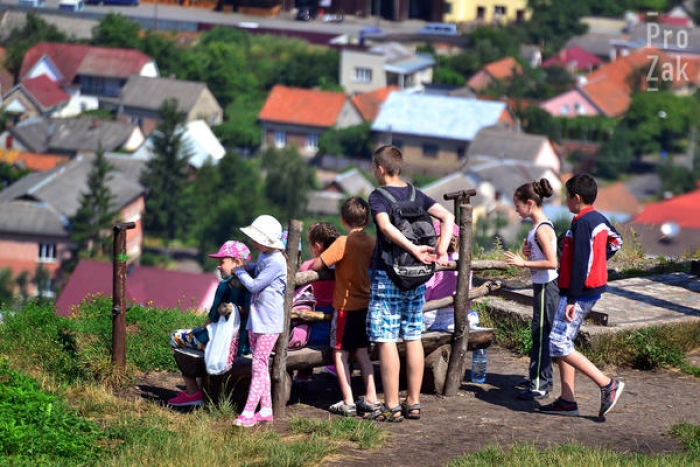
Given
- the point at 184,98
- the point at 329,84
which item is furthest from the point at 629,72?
the point at 184,98

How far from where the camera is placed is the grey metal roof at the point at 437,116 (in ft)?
228

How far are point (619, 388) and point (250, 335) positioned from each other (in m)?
2.19

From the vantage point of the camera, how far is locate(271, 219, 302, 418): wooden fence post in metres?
6.76

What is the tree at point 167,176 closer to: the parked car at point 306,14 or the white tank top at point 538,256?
the parked car at point 306,14

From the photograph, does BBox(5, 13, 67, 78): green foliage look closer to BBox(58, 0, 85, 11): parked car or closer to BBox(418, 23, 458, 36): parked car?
BBox(58, 0, 85, 11): parked car

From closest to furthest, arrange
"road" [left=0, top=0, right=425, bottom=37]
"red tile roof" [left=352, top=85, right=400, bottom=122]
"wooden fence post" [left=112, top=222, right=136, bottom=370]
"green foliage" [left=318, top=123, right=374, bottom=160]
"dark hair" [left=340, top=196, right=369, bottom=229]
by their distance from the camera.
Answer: "dark hair" [left=340, top=196, right=369, bottom=229] < "wooden fence post" [left=112, top=222, right=136, bottom=370] < "green foliage" [left=318, top=123, right=374, bottom=160] < "red tile roof" [left=352, top=85, right=400, bottom=122] < "road" [left=0, top=0, right=425, bottom=37]

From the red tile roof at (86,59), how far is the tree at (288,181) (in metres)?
15.7

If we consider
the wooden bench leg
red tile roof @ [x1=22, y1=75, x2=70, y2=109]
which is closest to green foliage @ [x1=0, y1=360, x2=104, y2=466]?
the wooden bench leg

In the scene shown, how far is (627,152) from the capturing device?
67125 millimetres

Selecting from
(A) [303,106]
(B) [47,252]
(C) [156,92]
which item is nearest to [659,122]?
(A) [303,106]

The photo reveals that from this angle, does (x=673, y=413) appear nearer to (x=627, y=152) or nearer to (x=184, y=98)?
(x=627, y=152)

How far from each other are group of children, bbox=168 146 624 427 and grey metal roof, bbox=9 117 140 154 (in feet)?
208

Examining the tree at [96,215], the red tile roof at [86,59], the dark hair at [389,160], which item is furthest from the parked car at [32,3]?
the dark hair at [389,160]

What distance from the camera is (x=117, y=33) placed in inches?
3241
